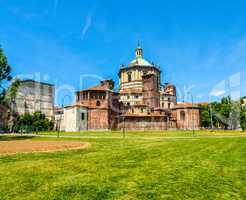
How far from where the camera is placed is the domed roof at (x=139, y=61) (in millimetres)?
96500

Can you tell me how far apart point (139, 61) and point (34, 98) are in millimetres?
50344

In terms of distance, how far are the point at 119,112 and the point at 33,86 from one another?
47668 millimetres

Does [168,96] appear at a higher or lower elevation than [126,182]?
higher

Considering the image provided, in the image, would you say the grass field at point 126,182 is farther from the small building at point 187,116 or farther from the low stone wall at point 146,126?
the small building at point 187,116

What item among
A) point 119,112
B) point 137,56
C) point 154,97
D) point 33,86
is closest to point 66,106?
point 119,112

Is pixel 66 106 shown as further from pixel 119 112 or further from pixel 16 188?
pixel 16 188

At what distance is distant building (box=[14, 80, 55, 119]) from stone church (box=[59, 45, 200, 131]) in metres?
27.9

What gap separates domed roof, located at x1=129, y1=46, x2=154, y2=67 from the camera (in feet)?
317

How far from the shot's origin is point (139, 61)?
101 m

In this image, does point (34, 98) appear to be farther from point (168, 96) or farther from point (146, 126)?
point (168, 96)

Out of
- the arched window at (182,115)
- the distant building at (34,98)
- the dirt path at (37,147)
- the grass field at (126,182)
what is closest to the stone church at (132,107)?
the arched window at (182,115)

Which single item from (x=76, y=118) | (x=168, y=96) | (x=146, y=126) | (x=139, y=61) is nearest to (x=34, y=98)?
(x=76, y=118)

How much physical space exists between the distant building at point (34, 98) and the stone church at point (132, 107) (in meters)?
27.9

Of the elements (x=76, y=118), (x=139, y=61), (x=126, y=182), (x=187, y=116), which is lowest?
(x=126, y=182)
